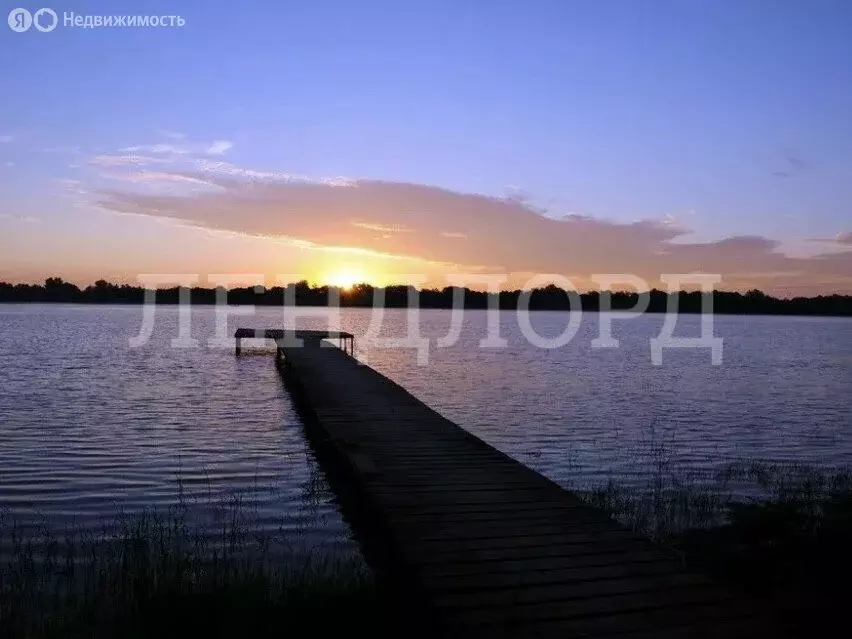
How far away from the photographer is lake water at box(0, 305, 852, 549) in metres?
10.4

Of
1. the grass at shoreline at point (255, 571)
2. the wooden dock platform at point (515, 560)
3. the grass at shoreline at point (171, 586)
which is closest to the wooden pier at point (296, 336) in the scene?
the wooden dock platform at point (515, 560)

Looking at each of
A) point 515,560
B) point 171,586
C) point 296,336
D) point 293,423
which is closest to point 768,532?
point 515,560

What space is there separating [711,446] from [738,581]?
8635mm

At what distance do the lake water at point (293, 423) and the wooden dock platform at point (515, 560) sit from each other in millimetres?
1175

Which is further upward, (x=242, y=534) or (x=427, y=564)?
(x=427, y=564)

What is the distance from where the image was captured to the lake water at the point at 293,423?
1041 cm

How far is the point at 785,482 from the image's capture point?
1140 centimetres

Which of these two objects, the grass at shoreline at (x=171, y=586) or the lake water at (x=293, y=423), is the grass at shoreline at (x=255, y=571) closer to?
the grass at shoreline at (x=171, y=586)

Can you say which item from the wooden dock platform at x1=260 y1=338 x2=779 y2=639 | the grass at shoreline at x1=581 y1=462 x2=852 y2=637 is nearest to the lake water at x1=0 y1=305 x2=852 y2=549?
the wooden dock platform at x1=260 y1=338 x2=779 y2=639

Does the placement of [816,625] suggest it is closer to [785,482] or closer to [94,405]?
[785,482]

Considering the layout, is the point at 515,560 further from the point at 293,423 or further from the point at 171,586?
the point at 293,423

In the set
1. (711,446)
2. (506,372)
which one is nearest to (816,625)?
(711,446)

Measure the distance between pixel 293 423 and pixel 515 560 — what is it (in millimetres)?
11716

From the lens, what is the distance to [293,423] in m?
17.0
